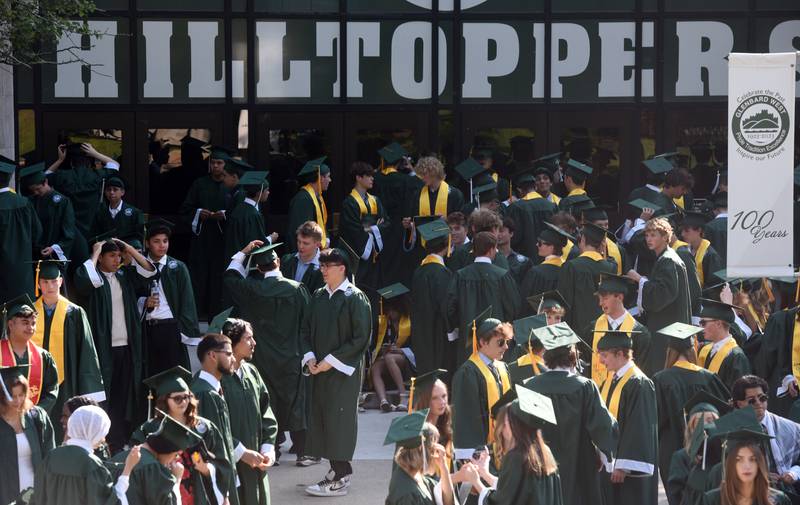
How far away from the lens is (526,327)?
9125 millimetres

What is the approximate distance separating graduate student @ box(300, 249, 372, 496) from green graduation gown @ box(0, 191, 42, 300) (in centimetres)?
376

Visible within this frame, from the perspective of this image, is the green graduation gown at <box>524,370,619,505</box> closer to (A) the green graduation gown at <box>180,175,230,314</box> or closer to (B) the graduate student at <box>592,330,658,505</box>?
(B) the graduate student at <box>592,330,658,505</box>

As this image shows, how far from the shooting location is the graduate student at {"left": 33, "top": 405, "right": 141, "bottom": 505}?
6969mm

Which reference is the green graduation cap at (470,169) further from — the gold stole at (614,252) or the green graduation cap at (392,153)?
the gold stole at (614,252)

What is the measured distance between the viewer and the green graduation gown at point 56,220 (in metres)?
13.2

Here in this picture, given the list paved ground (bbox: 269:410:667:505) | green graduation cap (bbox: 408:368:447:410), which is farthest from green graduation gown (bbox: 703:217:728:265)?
green graduation cap (bbox: 408:368:447:410)

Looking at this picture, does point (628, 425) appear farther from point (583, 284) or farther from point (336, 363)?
point (583, 284)

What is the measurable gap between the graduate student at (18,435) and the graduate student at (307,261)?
3356mm

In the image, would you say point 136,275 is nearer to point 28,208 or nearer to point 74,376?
point 74,376

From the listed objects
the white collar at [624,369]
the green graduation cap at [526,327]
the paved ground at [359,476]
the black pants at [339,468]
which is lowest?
the paved ground at [359,476]

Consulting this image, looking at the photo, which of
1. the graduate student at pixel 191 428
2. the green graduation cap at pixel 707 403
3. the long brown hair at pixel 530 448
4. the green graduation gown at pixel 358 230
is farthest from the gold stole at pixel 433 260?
the long brown hair at pixel 530 448

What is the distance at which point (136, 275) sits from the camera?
1108 cm

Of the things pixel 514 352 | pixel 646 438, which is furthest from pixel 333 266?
pixel 646 438

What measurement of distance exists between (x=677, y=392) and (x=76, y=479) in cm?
411
